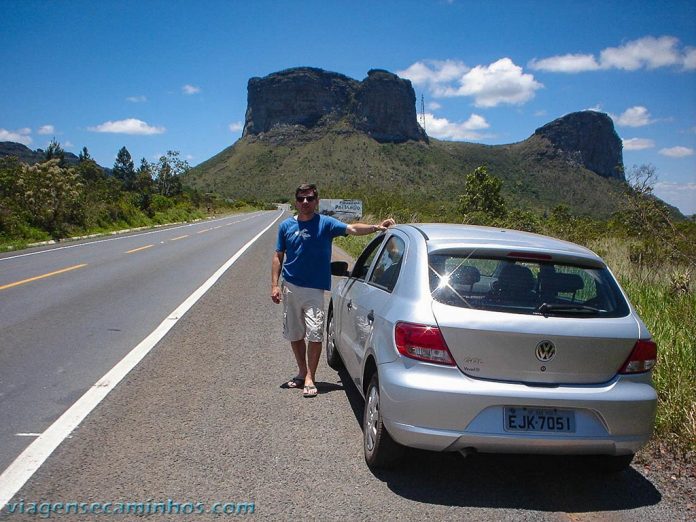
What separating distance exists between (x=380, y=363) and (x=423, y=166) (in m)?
124

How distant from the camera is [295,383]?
561 cm

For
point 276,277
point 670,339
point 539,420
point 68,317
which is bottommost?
point 68,317

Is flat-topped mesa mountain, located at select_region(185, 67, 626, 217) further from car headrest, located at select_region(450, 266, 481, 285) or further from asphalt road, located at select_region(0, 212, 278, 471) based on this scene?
car headrest, located at select_region(450, 266, 481, 285)

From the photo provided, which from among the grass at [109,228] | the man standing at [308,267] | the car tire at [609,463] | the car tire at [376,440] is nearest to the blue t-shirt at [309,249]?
the man standing at [308,267]

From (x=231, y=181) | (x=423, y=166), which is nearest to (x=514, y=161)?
(x=423, y=166)

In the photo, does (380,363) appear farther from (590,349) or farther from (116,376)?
(116,376)

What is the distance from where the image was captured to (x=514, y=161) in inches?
5251

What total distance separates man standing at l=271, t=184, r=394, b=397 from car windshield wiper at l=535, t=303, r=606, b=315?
2074 millimetres

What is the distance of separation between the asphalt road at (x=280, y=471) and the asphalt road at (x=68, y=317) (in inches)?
19.7

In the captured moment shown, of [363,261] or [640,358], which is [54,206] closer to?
[363,261]

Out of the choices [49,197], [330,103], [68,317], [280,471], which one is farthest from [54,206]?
[330,103]

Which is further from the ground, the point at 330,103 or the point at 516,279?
the point at 330,103

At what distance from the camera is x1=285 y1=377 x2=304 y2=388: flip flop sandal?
5586mm

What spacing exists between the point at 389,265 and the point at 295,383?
1682 mm
